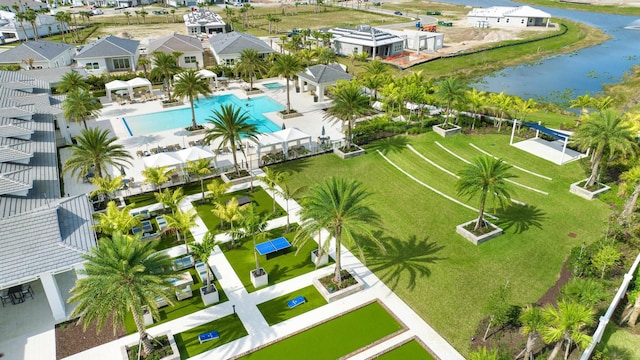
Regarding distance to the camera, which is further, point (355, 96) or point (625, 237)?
point (355, 96)

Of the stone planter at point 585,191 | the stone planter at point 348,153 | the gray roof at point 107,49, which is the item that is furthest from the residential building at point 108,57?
the stone planter at point 585,191

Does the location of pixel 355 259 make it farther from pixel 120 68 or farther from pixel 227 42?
pixel 120 68

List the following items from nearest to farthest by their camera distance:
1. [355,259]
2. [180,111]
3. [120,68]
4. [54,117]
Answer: [355,259]
[54,117]
[180,111]
[120,68]

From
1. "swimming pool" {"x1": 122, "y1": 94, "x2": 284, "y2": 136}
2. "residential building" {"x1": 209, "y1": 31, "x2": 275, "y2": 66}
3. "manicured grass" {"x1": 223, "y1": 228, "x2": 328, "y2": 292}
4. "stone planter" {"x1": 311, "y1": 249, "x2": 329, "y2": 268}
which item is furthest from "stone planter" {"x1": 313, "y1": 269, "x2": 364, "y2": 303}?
"residential building" {"x1": 209, "y1": 31, "x2": 275, "y2": 66}

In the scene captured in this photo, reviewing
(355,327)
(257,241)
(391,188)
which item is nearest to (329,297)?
(355,327)

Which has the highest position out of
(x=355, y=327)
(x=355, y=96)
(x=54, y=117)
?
(x=355, y=96)

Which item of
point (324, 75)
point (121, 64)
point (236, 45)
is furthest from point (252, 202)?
point (121, 64)
